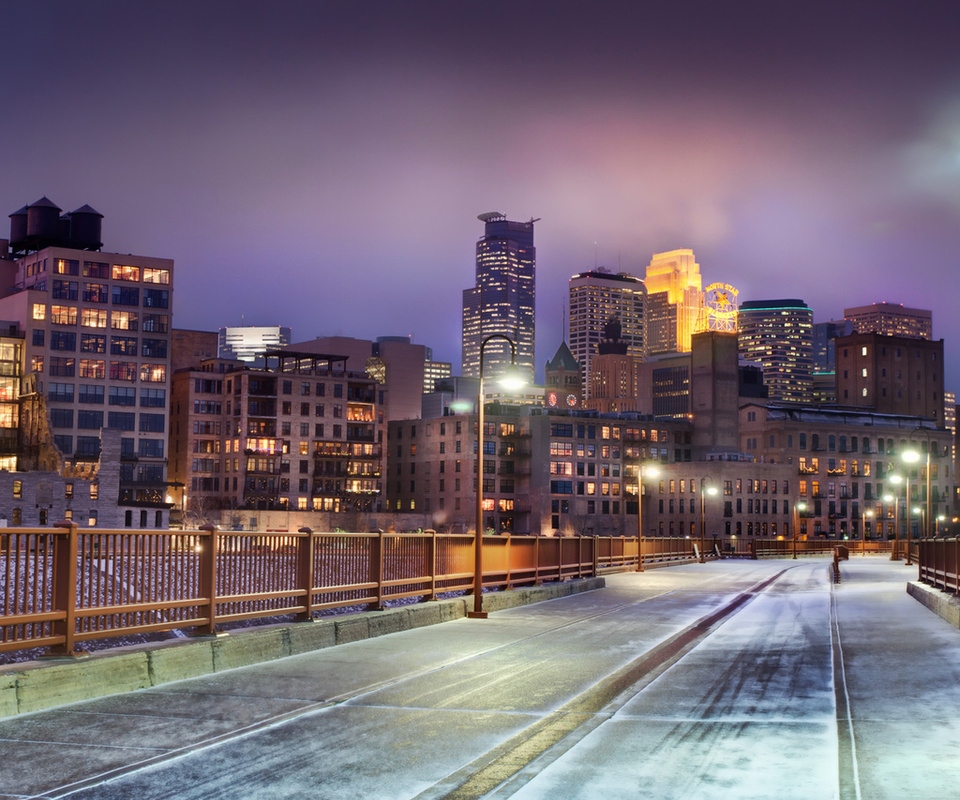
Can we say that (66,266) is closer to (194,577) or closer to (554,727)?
(194,577)

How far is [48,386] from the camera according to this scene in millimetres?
126688

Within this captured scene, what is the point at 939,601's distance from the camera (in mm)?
24516

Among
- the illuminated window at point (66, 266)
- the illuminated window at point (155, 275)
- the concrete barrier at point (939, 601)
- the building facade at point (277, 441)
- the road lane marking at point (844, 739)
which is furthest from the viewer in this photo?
the illuminated window at point (155, 275)

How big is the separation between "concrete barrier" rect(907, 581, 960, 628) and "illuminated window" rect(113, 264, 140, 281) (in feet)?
387

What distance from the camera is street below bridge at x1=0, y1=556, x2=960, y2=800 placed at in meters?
8.91

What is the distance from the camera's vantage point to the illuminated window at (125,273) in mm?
134375

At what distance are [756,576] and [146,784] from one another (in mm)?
44906

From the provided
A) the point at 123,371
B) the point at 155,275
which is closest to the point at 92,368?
the point at 123,371

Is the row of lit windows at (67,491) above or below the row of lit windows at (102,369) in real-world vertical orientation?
below

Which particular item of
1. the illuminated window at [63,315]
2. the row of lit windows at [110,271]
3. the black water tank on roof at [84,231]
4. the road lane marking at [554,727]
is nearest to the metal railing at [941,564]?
the road lane marking at [554,727]

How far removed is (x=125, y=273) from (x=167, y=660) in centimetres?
12882

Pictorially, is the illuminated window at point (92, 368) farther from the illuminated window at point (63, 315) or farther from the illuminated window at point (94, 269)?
the illuminated window at point (94, 269)

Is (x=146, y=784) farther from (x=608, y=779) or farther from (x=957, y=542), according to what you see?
(x=957, y=542)

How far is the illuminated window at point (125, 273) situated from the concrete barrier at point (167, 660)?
122m
